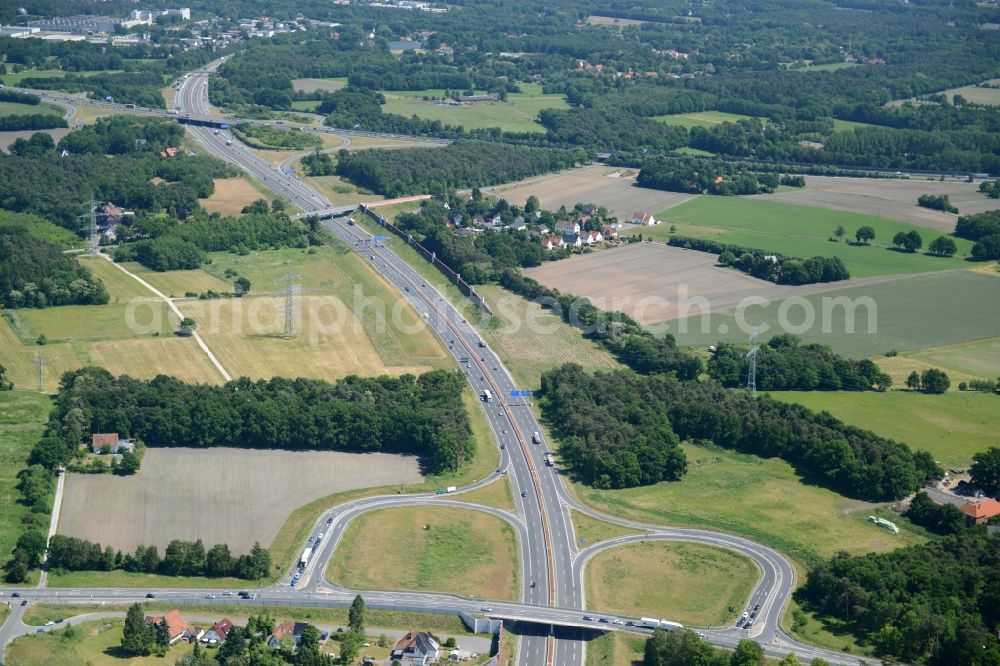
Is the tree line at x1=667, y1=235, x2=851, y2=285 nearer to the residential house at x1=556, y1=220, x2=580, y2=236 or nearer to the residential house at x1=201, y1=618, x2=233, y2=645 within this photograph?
the residential house at x1=556, y1=220, x2=580, y2=236

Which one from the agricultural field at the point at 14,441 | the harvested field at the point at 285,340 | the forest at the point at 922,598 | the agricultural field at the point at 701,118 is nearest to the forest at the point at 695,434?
the forest at the point at 922,598

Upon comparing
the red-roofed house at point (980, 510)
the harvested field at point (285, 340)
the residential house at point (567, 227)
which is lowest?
the red-roofed house at point (980, 510)

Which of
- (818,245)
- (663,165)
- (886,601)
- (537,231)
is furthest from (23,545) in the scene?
(663,165)

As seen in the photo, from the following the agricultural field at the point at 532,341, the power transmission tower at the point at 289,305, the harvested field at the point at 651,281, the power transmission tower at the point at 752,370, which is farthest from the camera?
the harvested field at the point at 651,281

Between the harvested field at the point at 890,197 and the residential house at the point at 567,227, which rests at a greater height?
the harvested field at the point at 890,197

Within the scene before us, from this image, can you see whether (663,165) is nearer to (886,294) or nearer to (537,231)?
(537,231)

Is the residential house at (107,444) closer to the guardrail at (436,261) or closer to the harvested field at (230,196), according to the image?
the guardrail at (436,261)
